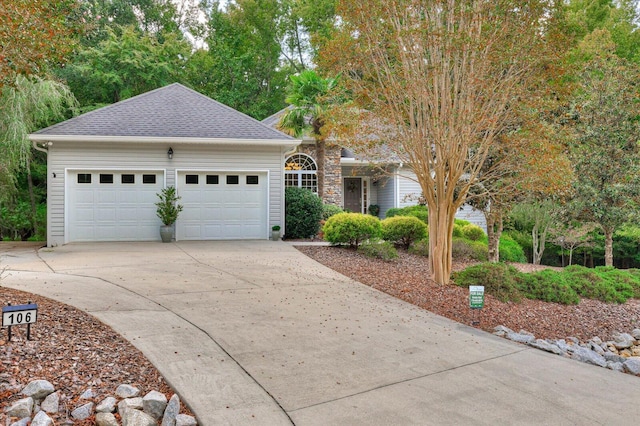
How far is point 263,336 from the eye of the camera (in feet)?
15.0

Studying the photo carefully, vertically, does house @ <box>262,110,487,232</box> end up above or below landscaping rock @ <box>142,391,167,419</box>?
above

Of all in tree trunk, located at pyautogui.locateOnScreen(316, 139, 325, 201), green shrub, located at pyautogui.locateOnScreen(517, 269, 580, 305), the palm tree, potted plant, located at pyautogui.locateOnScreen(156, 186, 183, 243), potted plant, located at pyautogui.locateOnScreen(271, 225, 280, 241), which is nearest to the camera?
green shrub, located at pyautogui.locateOnScreen(517, 269, 580, 305)

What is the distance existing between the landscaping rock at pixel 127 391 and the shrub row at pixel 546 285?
18.4 ft

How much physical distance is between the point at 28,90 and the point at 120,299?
967 centimetres

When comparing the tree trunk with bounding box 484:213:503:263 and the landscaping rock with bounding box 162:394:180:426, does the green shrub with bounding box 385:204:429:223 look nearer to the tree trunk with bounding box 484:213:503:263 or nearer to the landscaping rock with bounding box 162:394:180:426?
the tree trunk with bounding box 484:213:503:263

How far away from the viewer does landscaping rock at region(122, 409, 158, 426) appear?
283 centimetres

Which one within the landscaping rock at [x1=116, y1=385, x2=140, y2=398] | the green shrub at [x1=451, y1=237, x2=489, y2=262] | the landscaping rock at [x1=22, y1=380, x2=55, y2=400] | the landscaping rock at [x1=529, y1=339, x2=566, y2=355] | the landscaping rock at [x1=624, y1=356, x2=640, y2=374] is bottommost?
the landscaping rock at [x1=624, y1=356, x2=640, y2=374]

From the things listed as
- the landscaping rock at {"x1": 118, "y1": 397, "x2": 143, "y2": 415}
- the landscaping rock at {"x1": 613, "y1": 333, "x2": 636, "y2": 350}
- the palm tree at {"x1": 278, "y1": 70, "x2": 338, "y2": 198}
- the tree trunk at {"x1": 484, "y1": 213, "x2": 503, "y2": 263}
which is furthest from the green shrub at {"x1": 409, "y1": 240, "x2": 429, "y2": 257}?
the landscaping rock at {"x1": 118, "y1": 397, "x2": 143, "y2": 415}

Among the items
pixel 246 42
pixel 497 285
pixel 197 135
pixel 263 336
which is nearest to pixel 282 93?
pixel 246 42

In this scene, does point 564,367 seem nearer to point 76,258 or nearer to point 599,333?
point 599,333

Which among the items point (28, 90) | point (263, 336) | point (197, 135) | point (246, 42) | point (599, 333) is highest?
point (246, 42)

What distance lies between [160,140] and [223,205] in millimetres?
2485

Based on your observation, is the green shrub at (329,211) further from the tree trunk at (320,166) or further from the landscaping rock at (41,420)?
the landscaping rock at (41,420)

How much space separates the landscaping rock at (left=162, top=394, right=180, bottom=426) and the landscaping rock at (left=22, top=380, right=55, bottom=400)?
81cm
